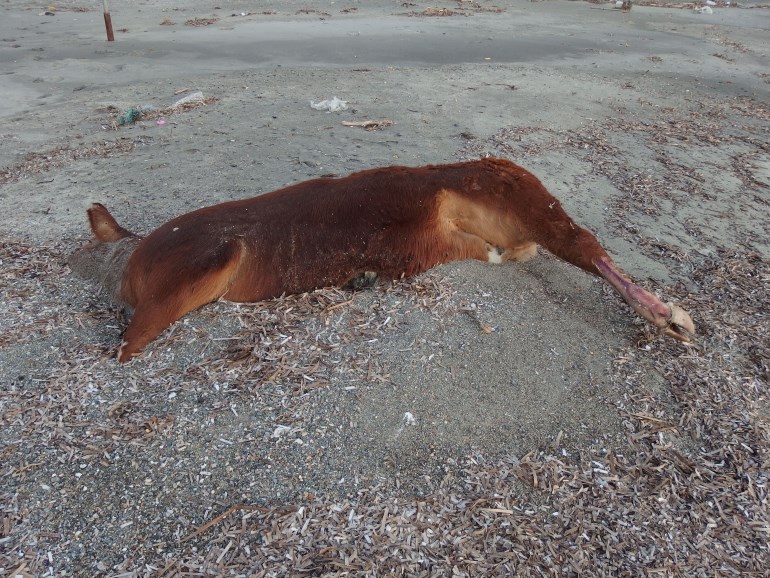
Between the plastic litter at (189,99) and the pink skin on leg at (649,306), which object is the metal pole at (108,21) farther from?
the pink skin on leg at (649,306)

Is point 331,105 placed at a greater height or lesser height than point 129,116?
greater

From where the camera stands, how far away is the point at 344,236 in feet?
12.2

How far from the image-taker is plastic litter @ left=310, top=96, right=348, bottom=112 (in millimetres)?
8742

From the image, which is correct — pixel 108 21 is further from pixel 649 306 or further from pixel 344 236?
pixel 649 306

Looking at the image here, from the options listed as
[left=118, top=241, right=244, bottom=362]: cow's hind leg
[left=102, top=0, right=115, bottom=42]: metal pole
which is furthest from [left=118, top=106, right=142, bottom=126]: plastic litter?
[left=102, top=0, right=115, bottom=42]: metal pole

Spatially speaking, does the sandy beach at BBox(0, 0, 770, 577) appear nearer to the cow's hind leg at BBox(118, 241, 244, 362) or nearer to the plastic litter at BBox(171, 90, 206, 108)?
the cow's hind leg at BBox(118, 241, 244, 362)

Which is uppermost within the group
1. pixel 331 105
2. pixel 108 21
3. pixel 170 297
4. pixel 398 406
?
pixel 108 21

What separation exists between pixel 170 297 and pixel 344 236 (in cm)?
118

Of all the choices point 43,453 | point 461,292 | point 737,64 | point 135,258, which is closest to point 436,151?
point 461,292

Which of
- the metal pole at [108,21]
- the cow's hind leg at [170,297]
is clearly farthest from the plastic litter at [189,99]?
the cow's hind leg at [170,297]

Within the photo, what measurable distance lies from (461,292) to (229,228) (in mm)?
1621

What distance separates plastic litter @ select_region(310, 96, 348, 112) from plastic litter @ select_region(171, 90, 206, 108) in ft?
6.52

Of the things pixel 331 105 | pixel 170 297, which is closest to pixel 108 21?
pixel 331 105

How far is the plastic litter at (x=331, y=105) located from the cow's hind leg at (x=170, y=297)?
5.71 meters
